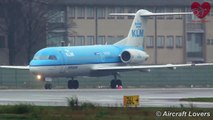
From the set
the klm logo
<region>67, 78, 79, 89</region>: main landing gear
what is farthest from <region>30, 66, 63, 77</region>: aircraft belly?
the klm logo

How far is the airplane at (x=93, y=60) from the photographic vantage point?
6038 cm

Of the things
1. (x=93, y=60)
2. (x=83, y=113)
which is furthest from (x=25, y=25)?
(x=83, y=113)

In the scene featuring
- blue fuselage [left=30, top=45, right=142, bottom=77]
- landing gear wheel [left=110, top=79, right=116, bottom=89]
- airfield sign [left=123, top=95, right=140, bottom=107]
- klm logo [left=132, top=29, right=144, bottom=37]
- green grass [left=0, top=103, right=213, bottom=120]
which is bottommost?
landing gear wheel [left=110, top=79, right=116, bottom=89]

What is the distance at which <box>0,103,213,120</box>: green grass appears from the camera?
30625 mm

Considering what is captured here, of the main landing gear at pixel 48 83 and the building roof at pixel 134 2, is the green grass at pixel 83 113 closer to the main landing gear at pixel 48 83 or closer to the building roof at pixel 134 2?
the main landing gear at pixel 48 83

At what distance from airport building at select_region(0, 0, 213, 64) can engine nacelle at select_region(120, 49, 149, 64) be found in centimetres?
3589

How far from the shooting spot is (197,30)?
107438 mm

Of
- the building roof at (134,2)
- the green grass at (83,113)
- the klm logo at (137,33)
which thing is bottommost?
the green grass at (83,113)

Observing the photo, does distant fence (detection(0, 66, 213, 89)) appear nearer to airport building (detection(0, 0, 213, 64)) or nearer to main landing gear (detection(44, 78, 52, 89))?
main landing gear (detection(44, 78, 52, 89))

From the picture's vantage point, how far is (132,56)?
209ft

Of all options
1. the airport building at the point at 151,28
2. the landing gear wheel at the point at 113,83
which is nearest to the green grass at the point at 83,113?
the landing gear wheel at the point at 113,83

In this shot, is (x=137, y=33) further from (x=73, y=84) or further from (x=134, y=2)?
(x=134, y=2)

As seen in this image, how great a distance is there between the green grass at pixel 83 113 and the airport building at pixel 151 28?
217 feet

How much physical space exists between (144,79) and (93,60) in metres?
4.95
